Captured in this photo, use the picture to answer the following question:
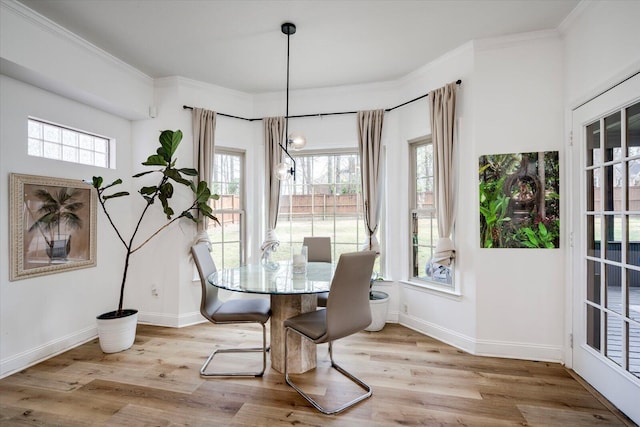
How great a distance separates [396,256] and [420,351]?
1.14 m

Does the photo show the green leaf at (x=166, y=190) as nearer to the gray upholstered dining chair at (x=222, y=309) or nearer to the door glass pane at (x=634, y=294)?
the gray upholstered dining chair at (x=222, y=309)

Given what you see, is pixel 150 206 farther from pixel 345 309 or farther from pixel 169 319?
pixel 345 309

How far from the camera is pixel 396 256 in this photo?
375 cm

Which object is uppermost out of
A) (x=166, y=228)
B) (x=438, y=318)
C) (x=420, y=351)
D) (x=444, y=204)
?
(x=444, y=204)

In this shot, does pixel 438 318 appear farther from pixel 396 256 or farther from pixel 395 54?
pixel 395 54

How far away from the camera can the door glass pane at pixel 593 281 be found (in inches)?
90.6

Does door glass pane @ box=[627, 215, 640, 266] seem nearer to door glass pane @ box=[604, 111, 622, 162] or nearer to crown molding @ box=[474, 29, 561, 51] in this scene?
door glass pane @ box=[604, 111, 622, 162]

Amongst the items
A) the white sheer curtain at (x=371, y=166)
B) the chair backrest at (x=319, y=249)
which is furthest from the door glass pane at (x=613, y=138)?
the chair backrest at (x=319, y=249)

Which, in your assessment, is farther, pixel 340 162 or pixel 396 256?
pixel 340 162

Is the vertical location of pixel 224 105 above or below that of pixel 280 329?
above

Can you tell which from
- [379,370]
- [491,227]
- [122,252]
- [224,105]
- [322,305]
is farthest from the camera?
[224,105]

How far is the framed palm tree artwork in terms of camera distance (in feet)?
8.56

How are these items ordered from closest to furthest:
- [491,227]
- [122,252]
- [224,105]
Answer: [491,227] < [122,252] < [224,105]

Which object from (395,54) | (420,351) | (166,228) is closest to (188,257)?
(166,228)
